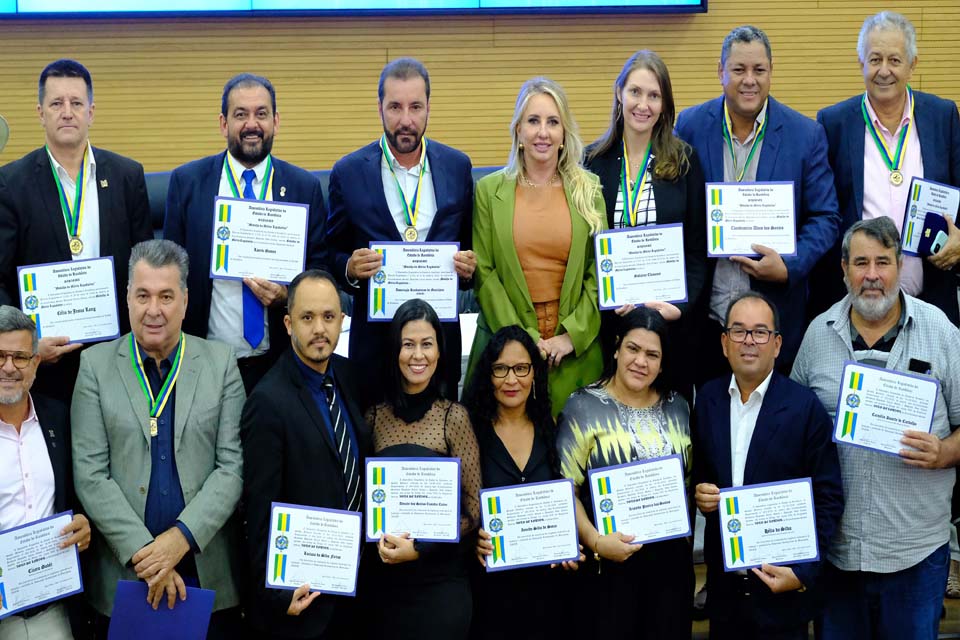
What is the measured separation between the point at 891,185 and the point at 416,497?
2.46 meters

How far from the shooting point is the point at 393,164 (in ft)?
13.8

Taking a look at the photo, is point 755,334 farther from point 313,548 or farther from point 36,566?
point 36,566

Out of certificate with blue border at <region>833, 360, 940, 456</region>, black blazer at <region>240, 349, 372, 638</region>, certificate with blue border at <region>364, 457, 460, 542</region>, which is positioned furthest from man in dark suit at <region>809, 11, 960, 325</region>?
black blazer at <region>240, 349, 372, 638</region>

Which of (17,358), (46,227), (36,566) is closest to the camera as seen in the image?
(36,566)

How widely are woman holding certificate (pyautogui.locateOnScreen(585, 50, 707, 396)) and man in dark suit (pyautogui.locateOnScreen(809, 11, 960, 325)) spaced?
2.29ft

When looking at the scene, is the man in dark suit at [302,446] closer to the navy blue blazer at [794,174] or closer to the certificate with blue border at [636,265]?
the certificate with blue border at [636,265]

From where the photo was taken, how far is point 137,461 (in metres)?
3.56

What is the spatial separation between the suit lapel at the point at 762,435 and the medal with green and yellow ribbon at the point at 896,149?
51.5 inches

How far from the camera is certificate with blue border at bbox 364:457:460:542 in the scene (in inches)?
140

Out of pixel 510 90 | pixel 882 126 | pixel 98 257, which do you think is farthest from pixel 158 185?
pixel 882 126

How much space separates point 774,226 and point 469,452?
155cm

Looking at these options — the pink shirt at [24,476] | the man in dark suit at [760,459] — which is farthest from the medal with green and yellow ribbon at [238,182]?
the man in dark suit at [760,459]

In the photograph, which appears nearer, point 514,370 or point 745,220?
point 514,370

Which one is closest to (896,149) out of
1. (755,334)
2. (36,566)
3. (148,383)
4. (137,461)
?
(755,334)
